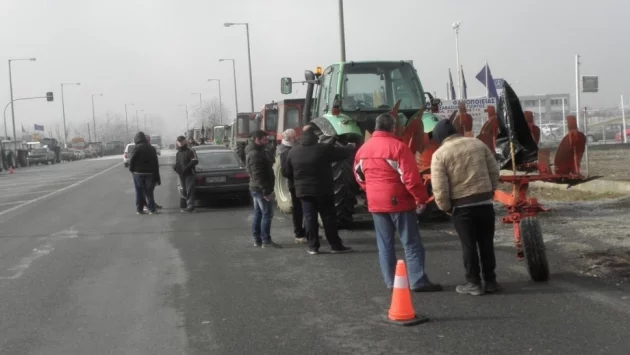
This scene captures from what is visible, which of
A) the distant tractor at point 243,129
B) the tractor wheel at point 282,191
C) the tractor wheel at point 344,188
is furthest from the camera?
the distant tractor at point 243,129

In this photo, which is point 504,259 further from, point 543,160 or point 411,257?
point 411,257

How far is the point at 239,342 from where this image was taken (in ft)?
18.9

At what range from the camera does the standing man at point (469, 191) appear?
6.77 metres

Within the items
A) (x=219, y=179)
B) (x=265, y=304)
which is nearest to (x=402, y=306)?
(x=265, y=304)

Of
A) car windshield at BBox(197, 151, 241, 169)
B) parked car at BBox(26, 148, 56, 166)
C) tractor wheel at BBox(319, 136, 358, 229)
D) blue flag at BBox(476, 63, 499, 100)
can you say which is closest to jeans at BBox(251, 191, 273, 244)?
tractor wheel at BBox(319, 136, 358, 229)

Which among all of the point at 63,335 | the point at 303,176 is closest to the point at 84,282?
the point at 63,335

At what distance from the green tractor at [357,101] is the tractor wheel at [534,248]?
3.99 metres

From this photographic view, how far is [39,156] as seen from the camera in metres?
64.1

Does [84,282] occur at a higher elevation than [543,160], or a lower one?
lower

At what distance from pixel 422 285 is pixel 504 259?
2.01m

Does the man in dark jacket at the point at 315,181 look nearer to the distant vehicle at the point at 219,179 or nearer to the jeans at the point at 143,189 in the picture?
the jeans at the point at 143,189

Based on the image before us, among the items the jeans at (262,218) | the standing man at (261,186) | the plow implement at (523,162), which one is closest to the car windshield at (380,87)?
the standing man at (261,186)

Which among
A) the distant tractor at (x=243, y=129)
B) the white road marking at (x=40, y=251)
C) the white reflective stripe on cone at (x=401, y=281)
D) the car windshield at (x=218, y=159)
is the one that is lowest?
the white road marking at (x=40, y=251)

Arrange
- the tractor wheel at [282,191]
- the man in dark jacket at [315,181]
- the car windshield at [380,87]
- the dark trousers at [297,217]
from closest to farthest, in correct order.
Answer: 1. the man in dark jacket at [315,181]
2. the dark trousers at [297,217]
3. the car windshield at [380,87]
4. the tractor wheel at [282,191]
